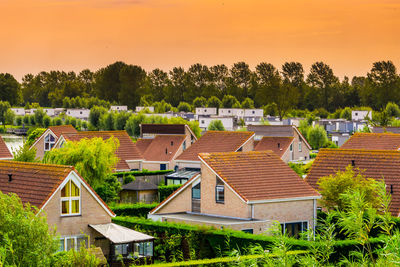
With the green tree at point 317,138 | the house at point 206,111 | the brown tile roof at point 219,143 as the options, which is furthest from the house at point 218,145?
the house at point 206,111

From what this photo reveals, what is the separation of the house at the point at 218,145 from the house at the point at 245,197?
21.7 metres

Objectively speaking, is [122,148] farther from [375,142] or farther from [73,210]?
[73,210]

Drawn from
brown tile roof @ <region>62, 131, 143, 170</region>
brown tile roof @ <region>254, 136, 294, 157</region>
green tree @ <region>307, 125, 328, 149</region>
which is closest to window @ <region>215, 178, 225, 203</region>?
brown tile roof @ <region>62, 131, 143, 170</region>

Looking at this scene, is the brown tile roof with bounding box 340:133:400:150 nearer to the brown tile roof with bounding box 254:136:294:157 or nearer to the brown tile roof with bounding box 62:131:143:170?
the brown tile roof with bounding box 62:131:143:170

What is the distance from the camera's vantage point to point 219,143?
2279 inches

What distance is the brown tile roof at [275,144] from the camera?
73750mm

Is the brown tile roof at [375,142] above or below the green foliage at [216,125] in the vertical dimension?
below

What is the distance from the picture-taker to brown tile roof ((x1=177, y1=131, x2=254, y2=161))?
57.0 m

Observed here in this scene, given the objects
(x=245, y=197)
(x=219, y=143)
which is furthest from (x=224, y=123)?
(x=245, y=197)

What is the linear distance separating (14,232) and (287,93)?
176 metres

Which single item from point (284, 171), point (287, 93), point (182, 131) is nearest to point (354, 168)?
point (284, 171)

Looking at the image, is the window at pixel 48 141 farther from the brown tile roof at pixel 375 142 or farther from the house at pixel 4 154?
the brown tile roof at pixel 375 142

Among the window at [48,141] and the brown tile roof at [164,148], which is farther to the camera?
the brown tile roof at [164,148]

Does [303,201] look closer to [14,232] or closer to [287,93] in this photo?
[14,232]
